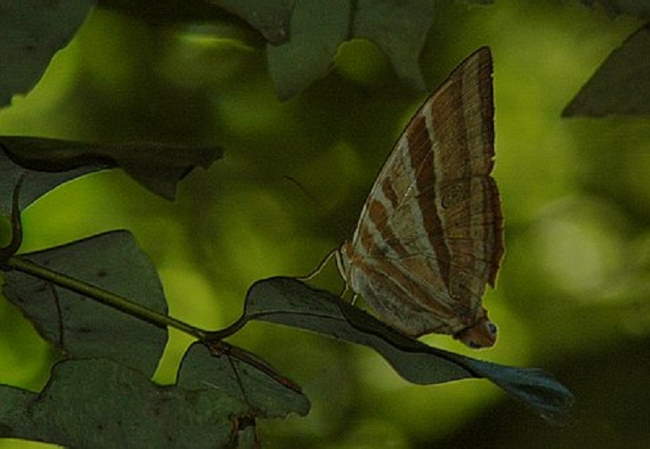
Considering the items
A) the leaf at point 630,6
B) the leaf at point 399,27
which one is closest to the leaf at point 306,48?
the leaf at point 399,27

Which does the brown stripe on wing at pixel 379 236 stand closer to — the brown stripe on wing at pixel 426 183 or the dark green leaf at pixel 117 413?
the brown stripe on wing at pixel 426 183

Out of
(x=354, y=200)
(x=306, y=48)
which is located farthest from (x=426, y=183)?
(x=354, y=200)

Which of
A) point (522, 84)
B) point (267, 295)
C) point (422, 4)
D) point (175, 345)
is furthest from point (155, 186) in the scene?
point (522, 84)

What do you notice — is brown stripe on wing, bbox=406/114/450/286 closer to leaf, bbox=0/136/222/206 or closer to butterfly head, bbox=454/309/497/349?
butterfly head, bbox=454/309/497/349

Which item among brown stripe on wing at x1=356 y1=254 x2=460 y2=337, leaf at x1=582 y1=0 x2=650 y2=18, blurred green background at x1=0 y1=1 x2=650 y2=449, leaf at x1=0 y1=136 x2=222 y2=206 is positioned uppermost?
leaf at x1=582 y1=0 x2=650 y2=18

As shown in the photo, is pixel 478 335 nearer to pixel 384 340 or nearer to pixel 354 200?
pixel 384 340

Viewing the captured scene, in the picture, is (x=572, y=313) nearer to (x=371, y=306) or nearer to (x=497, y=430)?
(x=497, y=430)

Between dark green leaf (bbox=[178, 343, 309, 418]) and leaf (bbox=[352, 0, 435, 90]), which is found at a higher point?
leaf (bbox=[352, 0, 435, 90])

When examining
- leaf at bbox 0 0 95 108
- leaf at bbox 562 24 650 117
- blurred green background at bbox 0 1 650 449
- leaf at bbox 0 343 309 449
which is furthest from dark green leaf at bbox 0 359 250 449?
blurred green background at bbox 0 1 650 449
